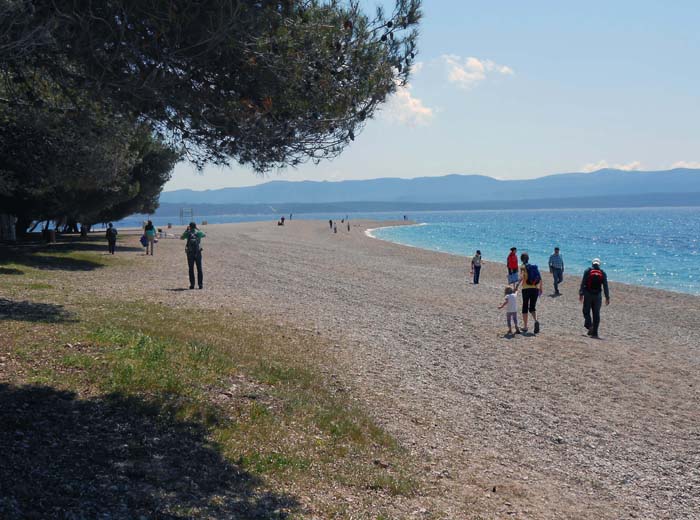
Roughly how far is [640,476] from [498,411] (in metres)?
2.81

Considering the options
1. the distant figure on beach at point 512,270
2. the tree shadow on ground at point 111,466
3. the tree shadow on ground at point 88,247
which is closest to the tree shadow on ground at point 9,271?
the tree shadow on ground at point 88,247

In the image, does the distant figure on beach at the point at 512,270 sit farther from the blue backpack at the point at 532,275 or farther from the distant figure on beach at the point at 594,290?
the blue backpack at the point at 532,275

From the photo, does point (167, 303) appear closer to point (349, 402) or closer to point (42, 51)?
point (349, 402)

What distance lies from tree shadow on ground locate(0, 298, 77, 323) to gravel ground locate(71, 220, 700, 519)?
4041 mm

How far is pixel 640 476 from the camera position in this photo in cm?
970

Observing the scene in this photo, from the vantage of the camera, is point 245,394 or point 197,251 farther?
point 197,251

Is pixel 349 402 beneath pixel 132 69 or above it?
beneath

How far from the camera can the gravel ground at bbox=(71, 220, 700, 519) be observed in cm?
893

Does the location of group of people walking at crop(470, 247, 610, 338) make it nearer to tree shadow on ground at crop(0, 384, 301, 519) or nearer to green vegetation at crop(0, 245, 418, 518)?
green vegetation at crop(0, 245, 418, 518)

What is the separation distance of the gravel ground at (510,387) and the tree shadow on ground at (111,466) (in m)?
2.34

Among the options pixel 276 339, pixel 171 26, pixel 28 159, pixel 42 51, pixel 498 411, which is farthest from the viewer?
pixel 28 159

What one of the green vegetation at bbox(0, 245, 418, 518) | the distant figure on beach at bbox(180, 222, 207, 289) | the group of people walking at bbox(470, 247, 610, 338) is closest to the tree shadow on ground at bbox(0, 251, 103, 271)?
the distant figure on beach at bbox(180, 222, 207, 289)

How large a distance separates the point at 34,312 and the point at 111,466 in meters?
7.91

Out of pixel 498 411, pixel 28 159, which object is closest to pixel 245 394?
pixel 498 411
